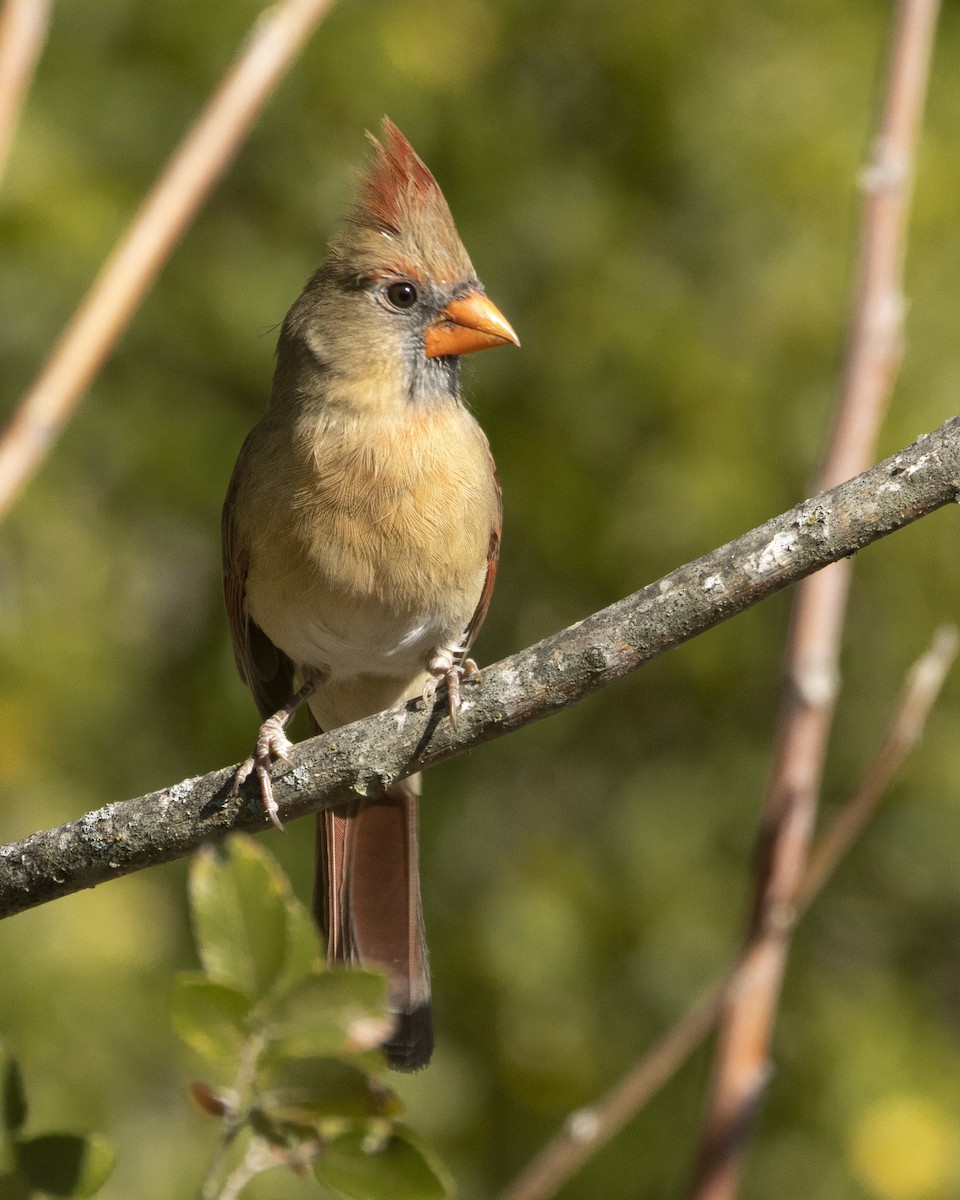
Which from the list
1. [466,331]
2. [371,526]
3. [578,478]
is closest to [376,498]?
[371,526]

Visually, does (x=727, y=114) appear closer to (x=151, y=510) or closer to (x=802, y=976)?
(x=151, y=510)

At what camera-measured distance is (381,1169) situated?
1352 mm

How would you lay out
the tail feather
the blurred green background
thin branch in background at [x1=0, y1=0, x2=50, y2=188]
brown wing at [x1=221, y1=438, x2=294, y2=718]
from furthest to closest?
the blurred green background < brown wing at [x1=221, y1=438, x2=294, y2=718] < the tail feather < thin branch in background at [x1=0, y1=0, x2=50, y2=188]

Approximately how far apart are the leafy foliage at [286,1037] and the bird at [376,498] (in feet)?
4.29

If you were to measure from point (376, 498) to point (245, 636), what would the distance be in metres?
0.57

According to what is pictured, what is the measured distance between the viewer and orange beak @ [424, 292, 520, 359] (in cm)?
293

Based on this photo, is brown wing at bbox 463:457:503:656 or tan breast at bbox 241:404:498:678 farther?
brown wing at bbox 463:457:503:656

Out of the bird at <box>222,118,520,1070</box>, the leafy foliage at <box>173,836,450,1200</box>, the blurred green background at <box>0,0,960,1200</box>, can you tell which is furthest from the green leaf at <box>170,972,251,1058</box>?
the blurred green background at <box>0,0,960,1200</box>

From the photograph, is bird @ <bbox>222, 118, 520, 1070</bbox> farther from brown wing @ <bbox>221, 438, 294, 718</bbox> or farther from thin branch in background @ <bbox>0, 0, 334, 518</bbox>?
thin branch in background @ <bbox>0, 0, 334, 518</bbox>

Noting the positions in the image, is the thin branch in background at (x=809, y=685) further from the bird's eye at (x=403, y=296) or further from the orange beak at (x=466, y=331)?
the bird's eye at (x=403, y=296)

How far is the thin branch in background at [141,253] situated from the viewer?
158 centimetres

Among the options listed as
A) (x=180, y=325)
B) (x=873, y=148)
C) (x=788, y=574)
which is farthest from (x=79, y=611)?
(x=788, y=574)

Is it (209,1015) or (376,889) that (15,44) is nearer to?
(209,1015)

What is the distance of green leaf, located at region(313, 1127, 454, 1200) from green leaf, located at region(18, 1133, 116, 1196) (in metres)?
0.18
